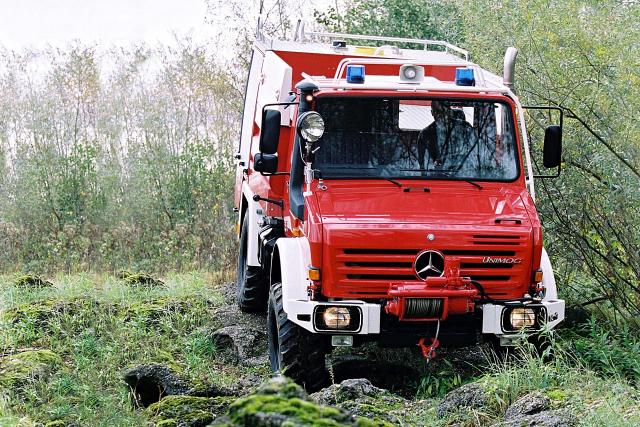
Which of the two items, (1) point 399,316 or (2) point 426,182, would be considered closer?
(1) point 399,316

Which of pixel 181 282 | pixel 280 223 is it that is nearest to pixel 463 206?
pixel 280 223

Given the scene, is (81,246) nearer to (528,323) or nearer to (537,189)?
(537,189)

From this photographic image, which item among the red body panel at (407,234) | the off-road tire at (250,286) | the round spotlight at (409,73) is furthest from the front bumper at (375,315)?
the off-road tire at (250,286)

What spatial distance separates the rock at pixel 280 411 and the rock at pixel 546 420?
2.35 meters

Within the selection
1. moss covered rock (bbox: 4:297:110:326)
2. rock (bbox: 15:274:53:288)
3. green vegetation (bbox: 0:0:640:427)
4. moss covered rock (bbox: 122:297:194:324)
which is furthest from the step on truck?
rock (bbox: 15:274:53:288)

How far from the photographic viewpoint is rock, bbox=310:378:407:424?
572cm

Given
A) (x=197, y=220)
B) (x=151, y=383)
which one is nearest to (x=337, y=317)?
(x=151, y=383)

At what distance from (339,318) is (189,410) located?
4.47 ft

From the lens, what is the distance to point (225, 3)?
15.6m

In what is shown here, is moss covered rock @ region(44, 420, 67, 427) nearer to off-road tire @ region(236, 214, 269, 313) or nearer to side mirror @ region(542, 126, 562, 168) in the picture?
off-road tire @ region(236, 214, 269, 313)

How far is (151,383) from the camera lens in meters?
7.17

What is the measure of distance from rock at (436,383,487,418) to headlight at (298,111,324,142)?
210 centimetres

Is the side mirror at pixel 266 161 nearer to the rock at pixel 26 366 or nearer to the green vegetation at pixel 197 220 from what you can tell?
the green vegetation at pixel 197 220

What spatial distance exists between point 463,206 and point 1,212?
866 cm
